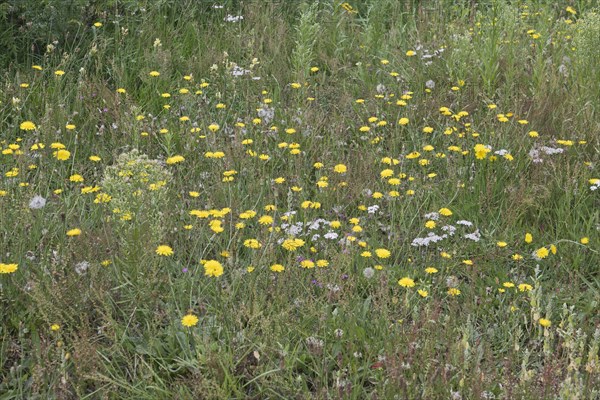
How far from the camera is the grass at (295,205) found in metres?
2.62

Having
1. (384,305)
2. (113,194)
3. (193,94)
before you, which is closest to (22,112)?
(193,94)

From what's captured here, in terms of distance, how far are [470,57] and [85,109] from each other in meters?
2.41

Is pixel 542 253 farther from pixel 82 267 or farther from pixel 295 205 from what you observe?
pixel 82 267

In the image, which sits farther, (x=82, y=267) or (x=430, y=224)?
(x=430, y=224)

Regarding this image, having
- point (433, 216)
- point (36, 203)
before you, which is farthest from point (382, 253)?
point (36, 203)

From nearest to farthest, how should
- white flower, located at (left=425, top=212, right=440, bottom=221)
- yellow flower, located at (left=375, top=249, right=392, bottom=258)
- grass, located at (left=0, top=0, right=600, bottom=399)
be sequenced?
1. grass, located at (left=0, top=0, right=600, bottom=399)
2. yellow flower, located at (left=375, top=249, right=392, bottom=258)
3. white flower, located at (left=425, top=212, right=440, bottom=221)

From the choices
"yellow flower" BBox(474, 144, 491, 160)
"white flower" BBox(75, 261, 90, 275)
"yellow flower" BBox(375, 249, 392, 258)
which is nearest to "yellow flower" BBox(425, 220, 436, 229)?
"yellow flower" BBox(375, 249, 392, 258)

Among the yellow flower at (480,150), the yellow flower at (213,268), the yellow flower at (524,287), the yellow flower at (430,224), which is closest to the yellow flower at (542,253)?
the yellow flower at (524,287)

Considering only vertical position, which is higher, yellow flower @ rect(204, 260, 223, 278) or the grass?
yellow flower @ rect(204, 260, 223, 278)

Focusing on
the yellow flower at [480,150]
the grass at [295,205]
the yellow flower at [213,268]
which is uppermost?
the yellow flower at [213,268]

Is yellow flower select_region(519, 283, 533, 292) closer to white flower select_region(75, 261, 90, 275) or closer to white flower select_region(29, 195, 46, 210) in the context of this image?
white flower select_region(75, 261, 90, 275)

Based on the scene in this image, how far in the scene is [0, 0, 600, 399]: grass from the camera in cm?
262

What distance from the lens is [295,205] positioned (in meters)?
3.76

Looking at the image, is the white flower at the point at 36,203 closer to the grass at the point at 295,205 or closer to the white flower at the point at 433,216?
the grass at the point at 295,205
